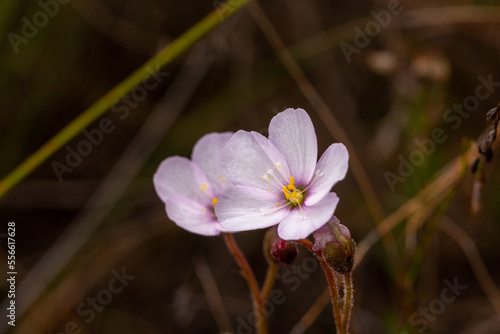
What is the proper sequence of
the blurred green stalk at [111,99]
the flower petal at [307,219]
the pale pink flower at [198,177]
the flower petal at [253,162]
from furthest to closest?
the blurred green stalk at [111,99] → the pale pink flower at [198,177] → the flower petal at [253,162] → the flower petal at [307,219]

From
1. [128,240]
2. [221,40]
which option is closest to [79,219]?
[128,240]

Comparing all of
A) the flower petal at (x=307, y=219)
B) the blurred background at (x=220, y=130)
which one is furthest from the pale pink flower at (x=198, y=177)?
the blurred background at (x=220, y=130)

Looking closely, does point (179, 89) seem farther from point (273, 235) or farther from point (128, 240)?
point (273, 235)

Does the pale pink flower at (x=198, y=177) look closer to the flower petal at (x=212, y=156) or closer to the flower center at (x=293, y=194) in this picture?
the flower petal at (x=212, y=156)

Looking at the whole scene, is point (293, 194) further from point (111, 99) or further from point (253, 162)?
point (111, 99)

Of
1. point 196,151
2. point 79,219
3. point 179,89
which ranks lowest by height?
point 196,151

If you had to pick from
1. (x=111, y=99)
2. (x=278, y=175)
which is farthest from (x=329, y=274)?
Result: (x=111, y=99)

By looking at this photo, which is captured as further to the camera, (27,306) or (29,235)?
(29,235)
